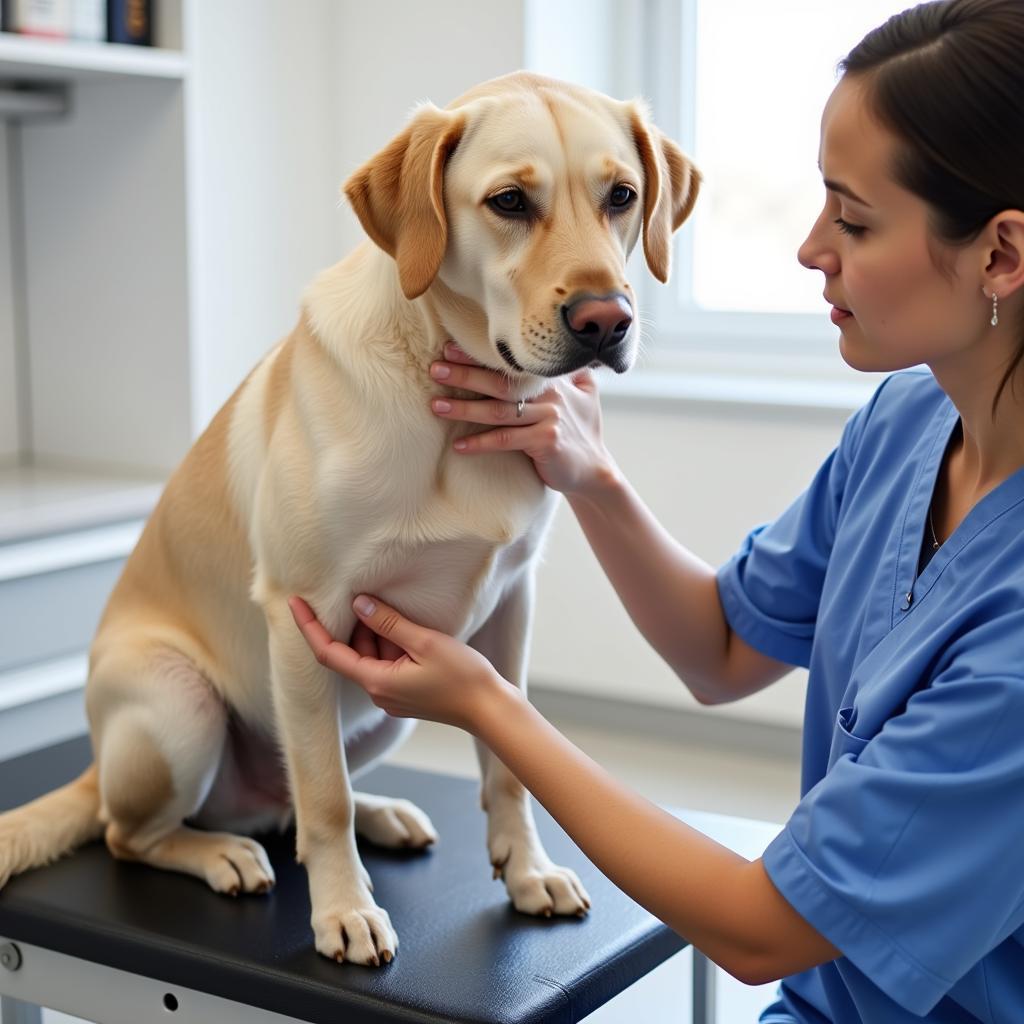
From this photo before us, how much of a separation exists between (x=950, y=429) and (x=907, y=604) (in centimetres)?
17

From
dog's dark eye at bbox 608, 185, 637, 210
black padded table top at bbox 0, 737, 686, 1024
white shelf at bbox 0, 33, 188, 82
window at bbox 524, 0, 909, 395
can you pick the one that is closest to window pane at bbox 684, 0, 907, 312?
window at bbox 524, 0, 909, 395

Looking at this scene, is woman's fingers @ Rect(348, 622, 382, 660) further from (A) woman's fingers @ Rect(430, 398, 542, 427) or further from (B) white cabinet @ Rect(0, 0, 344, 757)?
(B) white cabinet @ Rect(0, 0, 344, 757)

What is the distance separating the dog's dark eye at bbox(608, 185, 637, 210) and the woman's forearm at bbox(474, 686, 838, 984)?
436 mm

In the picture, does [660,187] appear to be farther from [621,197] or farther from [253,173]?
[253,173]

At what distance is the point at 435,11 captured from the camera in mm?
3023

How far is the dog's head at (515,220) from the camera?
3.79 ft

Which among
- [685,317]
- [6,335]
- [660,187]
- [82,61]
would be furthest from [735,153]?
[660,187]

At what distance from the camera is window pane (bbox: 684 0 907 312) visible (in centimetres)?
310

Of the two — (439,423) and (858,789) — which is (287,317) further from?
(858,789)

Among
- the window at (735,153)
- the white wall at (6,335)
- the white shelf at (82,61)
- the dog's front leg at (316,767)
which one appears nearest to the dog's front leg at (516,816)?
the dog's front leg at (316,767)

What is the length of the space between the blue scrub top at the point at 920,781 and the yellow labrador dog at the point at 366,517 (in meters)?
0.28

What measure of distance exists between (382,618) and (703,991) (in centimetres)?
52

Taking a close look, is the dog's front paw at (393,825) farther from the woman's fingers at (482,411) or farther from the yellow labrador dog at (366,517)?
the woman's fingers at (482,411)

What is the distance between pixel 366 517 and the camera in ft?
4.02
